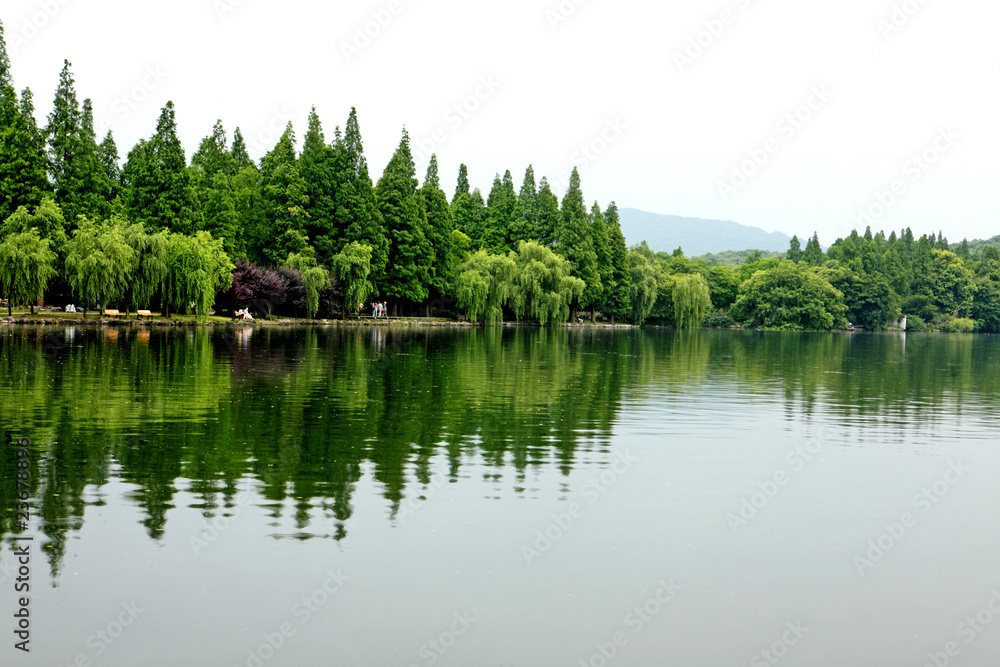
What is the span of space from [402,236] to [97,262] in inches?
1362

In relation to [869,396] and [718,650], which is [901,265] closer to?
[869,396]

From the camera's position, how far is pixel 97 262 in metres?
49.9

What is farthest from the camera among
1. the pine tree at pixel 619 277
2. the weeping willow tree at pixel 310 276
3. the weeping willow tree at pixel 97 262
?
the pine tree at pixel 619 277

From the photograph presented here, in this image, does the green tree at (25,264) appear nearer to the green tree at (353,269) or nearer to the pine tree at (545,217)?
the green tree at (353,269)

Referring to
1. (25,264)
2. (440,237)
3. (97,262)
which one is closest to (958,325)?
(440,237)

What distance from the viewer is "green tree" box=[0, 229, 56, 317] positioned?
48.1 meters

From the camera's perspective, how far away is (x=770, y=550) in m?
9.73

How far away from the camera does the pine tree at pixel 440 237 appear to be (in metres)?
85.6

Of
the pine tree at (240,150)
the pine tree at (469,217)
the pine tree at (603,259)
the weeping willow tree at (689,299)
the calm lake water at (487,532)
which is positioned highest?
the pine tree at (240,150)

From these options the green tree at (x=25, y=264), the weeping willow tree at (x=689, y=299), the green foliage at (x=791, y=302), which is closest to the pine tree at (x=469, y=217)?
the weeping willow tree at (x=689, y=299)

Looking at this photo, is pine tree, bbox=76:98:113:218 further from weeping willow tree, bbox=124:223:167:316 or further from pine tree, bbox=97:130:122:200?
pine tree, bbox=97:130:122:200

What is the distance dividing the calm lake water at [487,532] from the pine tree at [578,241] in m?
74.7

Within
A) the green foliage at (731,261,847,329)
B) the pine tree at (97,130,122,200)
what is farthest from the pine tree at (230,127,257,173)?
the green foliage at (731,261,847,329)

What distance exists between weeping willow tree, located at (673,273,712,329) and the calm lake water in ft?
257
